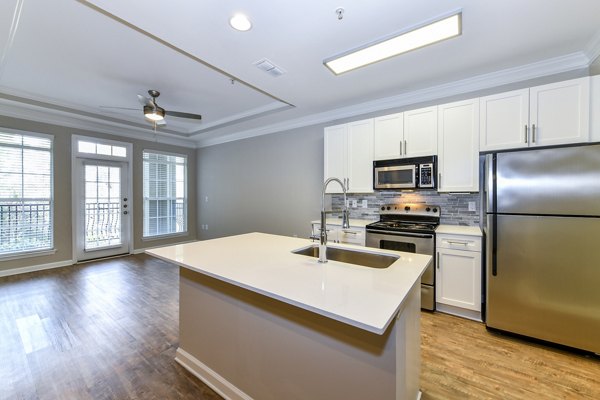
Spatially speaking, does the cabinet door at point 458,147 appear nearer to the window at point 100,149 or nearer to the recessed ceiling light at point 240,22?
the recessed ceiling light at point 240,22

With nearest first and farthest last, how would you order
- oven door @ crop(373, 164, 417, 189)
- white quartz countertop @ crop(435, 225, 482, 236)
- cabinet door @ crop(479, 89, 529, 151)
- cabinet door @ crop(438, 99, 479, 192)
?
cabinet door @ crop(479, 89, 529, 151)
white quartz countertop @ crop(435, 225, 482, 236)
cabinet door @ crop(438, 99, 479, 192)
oven door @ crop(373, 164, 417, 189)

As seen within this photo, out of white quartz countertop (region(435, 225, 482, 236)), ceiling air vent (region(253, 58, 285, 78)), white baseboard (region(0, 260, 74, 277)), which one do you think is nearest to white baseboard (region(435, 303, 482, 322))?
white quartz countertop (region(435, 225, 482, 236))

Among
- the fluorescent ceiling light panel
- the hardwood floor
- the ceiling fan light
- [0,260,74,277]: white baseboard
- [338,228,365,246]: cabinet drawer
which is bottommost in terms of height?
the hardwood floor

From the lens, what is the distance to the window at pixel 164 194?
562 cm

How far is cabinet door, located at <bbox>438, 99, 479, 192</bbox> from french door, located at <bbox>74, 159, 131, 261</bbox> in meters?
5.79

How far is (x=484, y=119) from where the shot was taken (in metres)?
2.65

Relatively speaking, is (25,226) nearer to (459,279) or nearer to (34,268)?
(34,268)

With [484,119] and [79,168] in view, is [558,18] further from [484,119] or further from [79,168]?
[79,168]

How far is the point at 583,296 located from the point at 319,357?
2306mm

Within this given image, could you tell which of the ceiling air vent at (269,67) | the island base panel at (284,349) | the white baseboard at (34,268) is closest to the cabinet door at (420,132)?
the ceiling air vent at (269,67)

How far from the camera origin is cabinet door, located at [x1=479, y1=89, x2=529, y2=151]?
2457 millimetres

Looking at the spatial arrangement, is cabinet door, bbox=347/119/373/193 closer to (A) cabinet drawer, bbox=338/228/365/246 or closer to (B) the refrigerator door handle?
(A) cabinet drawer, bbox=338/228/365/246

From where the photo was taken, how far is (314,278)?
1.29 metres

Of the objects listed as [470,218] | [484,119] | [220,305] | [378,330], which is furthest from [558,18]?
[220,305]
